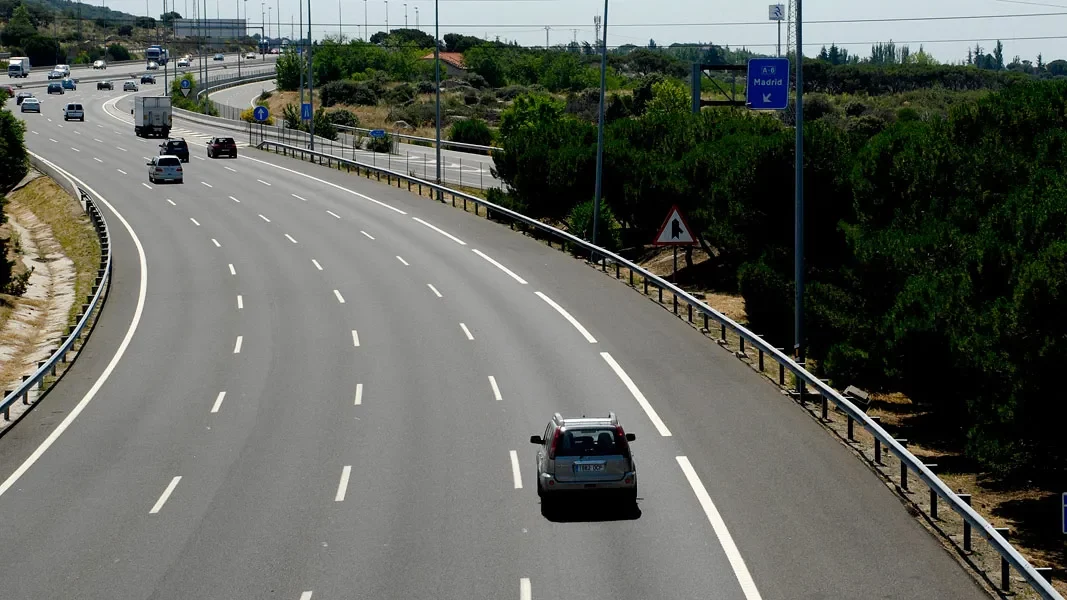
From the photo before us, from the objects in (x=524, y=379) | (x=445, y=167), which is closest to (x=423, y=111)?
(x=445, y=167)

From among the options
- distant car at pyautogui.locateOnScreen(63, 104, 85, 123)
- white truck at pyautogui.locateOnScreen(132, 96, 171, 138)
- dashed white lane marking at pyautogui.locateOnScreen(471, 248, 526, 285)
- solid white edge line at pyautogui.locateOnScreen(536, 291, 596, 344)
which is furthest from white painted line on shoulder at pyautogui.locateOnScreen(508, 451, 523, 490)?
distant car at pyautogui.locateOnScreen(63, 104, 85, 123)

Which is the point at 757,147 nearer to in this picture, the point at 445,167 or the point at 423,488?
the point at 423,488

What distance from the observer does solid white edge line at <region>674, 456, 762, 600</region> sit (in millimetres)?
16422

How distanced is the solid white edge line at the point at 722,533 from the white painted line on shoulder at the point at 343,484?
5969mm

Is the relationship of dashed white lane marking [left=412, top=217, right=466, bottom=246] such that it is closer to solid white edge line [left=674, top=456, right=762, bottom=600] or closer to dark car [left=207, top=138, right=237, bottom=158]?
solid white edge line [left=674, top=456, right=762, bottom=600]

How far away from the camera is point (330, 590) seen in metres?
16.5

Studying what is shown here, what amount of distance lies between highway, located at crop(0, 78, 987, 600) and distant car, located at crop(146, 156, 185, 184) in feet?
88.5

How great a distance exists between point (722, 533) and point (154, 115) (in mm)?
87375

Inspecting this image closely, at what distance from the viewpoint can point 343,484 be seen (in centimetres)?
2144

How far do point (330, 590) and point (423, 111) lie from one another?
119 m

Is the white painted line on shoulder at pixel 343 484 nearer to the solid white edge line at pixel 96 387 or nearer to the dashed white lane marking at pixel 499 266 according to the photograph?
the solid white edge line at pixel 96 387

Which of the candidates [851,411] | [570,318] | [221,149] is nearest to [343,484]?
[851,411]

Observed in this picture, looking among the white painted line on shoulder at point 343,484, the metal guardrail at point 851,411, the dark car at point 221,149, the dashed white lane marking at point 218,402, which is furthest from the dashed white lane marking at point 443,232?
the dark car at point 221,149

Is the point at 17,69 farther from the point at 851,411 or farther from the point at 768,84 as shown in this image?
the point at 851,411
